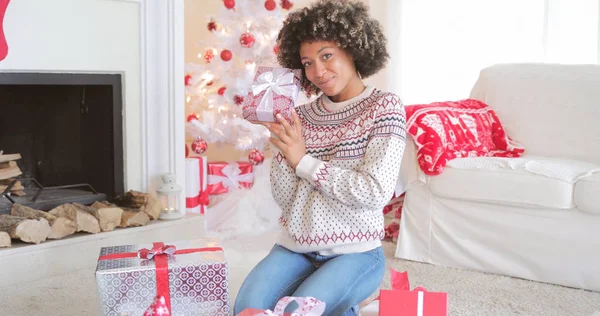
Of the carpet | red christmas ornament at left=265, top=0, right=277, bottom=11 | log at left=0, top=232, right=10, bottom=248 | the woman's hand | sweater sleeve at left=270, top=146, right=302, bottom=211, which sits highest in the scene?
red christmas ornament at left=265, top=0, right=277, bottom=11

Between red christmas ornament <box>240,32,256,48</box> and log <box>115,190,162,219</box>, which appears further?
red christmas ornament <box>240,32,256,48</box>

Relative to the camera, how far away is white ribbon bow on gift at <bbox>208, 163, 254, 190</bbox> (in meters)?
3.56

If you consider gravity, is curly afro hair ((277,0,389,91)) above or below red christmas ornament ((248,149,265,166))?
above

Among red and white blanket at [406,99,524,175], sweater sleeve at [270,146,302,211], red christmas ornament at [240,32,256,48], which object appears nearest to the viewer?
sweater sleeve at [270,146,302,211]

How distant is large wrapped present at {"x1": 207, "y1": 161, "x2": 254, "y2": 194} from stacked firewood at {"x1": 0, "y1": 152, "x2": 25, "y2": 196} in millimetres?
979

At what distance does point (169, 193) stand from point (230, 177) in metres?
0.69

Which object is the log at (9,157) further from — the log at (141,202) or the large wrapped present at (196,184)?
the large wrapped present at (196,184)

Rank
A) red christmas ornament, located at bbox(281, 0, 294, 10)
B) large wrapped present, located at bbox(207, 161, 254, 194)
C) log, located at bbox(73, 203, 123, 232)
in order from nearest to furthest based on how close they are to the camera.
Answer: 1. log, located at bbox(73, 203, 123, 232)
2. large wrapped present, located at bbox(207, 161, 254, 194)
3. red christmas ornament, located at bbox(281, 0, 294, 10)

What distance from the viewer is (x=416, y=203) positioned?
2926mm

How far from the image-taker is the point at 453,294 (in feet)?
8.06

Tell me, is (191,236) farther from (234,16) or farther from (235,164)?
(234,16)

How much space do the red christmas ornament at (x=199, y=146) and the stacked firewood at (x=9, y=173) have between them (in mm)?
1007

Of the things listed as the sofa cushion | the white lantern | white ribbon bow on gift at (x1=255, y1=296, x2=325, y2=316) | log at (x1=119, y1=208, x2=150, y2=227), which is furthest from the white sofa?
white ribbon bow on gift at (x1=255, y1=296, x2=325, y2=316)

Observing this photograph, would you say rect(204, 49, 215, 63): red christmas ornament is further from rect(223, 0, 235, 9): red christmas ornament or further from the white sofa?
the white sofa
